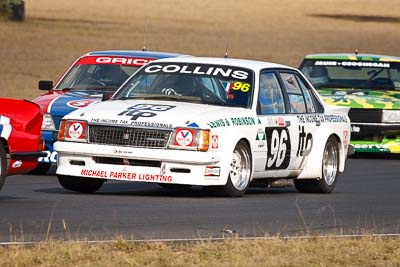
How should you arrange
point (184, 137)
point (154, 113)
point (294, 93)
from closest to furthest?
point (184, 137), point (154, 113), point (294, 93)

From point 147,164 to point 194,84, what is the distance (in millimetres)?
1411

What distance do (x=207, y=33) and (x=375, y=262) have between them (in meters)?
51.7

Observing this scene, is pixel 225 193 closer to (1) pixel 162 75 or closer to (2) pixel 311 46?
(1) pixel 162 75

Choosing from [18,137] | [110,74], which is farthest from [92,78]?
[18,137]

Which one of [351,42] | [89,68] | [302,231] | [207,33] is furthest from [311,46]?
[302,231]

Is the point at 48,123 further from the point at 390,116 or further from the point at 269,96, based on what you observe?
the point at 390,116

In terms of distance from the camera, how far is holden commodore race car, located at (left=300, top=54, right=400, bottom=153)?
67.8 feet

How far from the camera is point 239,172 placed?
13.5 m

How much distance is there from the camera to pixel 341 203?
44.9 feet

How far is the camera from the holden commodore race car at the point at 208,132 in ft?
42.2

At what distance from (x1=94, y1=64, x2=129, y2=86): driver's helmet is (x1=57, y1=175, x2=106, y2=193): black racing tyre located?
12.6 feet

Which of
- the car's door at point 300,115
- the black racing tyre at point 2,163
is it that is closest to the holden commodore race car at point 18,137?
the black racing tyre at point 2,163

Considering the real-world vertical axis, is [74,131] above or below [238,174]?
above

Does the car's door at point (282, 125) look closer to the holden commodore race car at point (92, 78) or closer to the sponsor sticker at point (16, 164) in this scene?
the sponsor sticker at point (16, 164)
